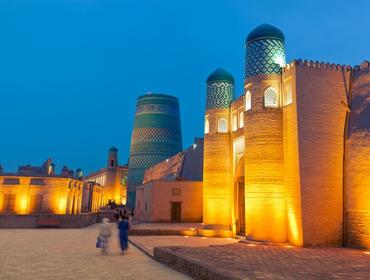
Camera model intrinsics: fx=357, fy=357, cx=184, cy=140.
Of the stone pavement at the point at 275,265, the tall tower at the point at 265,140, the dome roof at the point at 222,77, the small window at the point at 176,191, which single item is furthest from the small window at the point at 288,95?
the small window at the point at 176,191

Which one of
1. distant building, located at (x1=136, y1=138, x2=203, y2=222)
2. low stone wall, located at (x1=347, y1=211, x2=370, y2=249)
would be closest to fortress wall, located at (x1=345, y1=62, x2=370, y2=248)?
low stone wall, located at (x1=347, y1=211, x2=370, y2=249)

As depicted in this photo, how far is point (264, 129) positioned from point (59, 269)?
9.63m

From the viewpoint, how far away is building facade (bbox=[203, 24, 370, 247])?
13.1 m

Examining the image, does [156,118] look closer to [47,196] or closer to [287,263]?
[47,196]

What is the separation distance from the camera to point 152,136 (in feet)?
145

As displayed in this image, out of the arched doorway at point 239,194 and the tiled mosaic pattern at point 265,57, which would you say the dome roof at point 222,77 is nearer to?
the tiled mosaic pattern at point 265,57

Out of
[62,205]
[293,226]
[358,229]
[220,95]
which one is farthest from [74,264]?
[62,205]

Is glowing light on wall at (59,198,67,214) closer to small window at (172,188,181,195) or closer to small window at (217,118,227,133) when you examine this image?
small window at (172,188,181,195)

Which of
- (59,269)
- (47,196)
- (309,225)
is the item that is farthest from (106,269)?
(47,196)

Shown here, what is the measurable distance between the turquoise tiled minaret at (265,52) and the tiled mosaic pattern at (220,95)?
3.91 meters

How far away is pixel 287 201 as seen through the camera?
45.9 feet

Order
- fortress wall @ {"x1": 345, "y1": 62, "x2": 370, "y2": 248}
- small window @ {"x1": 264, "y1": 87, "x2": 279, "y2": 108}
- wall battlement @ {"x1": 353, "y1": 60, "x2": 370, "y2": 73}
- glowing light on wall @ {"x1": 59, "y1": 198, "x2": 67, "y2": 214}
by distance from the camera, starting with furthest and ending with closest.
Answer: glowing light on wall @ {"x1": 59, "y1": 198, "x2": 67, "y2": 214}, small window @ {"x1": 264, "y1": 87, "x2": 279, "y2": 108}, wall battlement @ {"x1": 353, "y1": 60, "x2": 370, "y2": 73}, fortress wall @ {"x1": 345, "y1": 62, "x2": 370, "y2": 248}

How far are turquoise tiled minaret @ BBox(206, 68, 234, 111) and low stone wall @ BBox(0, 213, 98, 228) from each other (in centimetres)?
1074

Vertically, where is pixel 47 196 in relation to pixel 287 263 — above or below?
above
